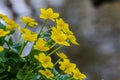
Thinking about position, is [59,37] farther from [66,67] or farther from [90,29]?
[90,29]

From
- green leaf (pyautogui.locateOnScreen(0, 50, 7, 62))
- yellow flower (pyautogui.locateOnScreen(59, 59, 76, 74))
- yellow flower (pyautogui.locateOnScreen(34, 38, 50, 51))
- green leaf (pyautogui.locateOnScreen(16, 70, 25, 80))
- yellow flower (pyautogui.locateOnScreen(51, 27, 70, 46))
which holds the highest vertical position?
yellow flower (pyautogui.locateOnScreen(51, 27, 70, 46))

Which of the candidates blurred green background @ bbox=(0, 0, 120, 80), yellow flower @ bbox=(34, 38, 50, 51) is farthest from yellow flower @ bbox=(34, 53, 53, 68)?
blurred green background @ bbox=(0, 0, 120, 80)

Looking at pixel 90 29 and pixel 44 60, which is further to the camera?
pixel 90 29

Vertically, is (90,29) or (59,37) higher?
(90,29)

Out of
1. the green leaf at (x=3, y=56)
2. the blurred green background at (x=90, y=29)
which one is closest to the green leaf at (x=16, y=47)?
the green leaf at (x=3, y=56)

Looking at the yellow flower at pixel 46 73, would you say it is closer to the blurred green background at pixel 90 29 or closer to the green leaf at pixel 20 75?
the green leaf at pixel 20 75

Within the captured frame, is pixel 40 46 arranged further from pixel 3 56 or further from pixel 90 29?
pixel 90 29

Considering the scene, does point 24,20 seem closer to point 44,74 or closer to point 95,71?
point 44,74

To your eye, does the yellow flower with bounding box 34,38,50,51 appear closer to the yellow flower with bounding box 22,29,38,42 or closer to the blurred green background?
the yellow flower with bounding box 22,29,38,42

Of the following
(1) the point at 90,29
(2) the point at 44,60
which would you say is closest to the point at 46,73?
(2) the point at 44,60
